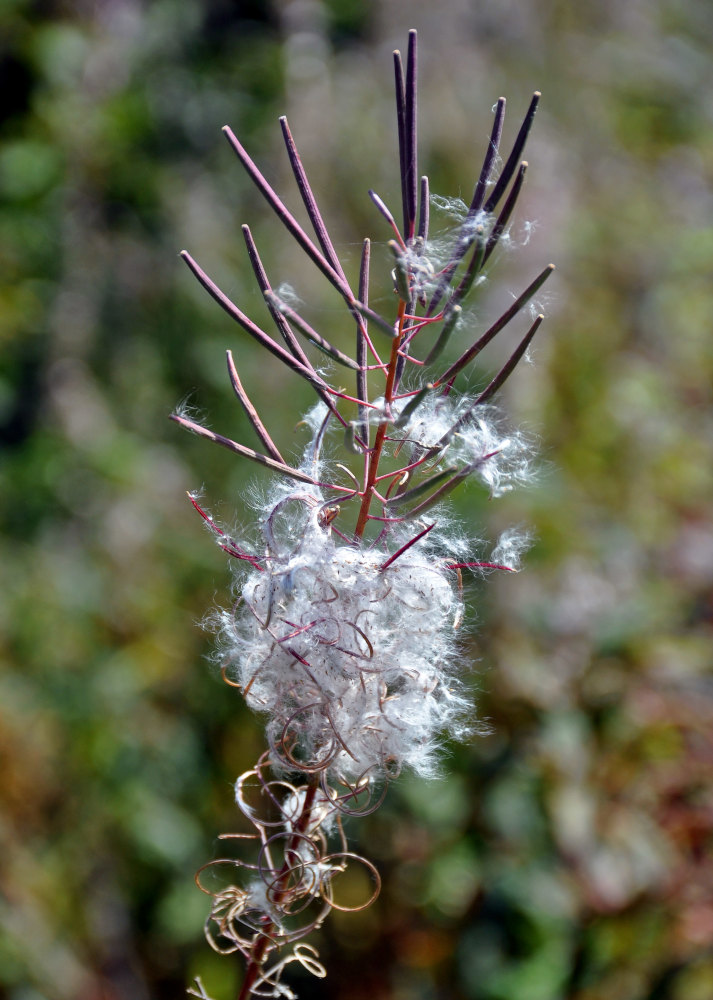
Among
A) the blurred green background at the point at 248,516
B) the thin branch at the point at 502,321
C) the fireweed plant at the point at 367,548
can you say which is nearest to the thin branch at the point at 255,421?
the fireweed plant at the point at 367,548

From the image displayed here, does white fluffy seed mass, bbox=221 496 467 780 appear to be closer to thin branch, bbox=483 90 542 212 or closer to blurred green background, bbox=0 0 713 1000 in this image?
thin branch, bbox=483 90 542 212

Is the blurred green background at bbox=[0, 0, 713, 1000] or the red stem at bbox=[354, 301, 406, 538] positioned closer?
the red stem at bbox=[354, 301, 406, 538]

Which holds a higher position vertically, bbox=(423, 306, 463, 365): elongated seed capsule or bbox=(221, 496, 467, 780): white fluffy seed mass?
bbox=(423, 306, 463, 365): elongated seed capsule

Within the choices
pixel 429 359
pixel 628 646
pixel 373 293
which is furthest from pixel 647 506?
pixel 429 359

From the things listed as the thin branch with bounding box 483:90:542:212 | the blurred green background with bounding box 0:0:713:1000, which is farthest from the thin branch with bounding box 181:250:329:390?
the blurred green background with bounding box 0:0:713:1000

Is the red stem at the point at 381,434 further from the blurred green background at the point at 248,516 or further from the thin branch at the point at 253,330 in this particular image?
the blurred green background at the point at 248,516

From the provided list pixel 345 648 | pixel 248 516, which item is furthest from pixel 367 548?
pixel 248 516
